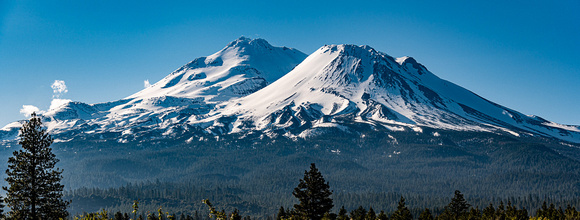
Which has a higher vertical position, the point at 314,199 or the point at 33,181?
the point at 33,181

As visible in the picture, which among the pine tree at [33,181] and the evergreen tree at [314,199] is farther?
the evergreen tree at [314,199]

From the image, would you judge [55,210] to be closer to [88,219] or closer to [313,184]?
[88,219]

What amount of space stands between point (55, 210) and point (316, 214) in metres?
20.6

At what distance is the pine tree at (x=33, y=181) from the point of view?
36000 millimetres

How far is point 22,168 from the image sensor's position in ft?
119

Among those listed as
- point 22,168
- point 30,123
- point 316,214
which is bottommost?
point 316,214

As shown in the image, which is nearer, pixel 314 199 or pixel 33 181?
pixel 33 181

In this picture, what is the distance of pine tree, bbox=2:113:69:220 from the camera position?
118ft

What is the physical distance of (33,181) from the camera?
120 ft

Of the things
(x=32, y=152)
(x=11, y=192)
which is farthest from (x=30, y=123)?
(x=11, y=192)

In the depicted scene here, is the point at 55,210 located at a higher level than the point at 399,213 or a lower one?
higher

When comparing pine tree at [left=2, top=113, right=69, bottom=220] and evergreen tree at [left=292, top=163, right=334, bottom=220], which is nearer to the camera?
pine tree at [left=2, top=113, right=69, bottom=220]

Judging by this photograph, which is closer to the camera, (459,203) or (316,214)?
(316,214)

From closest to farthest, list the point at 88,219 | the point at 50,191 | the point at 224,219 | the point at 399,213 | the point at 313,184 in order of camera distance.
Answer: the point at 88,219 < the point at 224,219 < the point at 50,191 < the point at 313,184 < the point at 399,213
